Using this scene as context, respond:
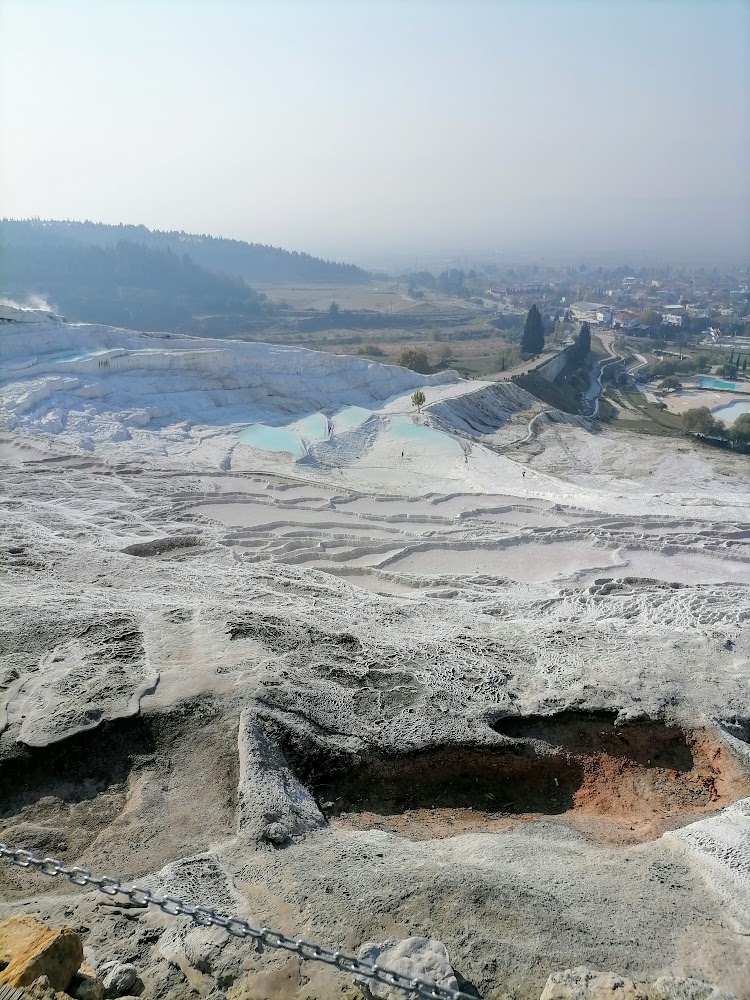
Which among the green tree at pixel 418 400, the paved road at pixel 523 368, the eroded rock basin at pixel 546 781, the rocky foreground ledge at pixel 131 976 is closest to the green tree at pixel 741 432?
the paved road at pixel 523 368

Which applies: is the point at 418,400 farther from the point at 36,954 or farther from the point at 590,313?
the point at 590,313

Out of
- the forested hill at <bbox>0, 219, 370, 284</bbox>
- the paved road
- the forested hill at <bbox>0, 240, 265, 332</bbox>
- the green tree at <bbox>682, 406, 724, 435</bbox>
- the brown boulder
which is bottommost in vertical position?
the green tree at <bbox>682, 406, 724, 435</bbox>

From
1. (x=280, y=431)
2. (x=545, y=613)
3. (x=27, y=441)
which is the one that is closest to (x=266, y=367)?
(x=280, y=431)

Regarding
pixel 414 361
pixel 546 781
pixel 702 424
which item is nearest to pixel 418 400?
pixel 414 361

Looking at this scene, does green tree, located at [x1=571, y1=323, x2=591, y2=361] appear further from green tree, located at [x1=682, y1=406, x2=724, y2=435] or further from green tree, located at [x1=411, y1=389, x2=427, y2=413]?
green tree, located at [x1=411, y1=389, x2=427, y2=413]

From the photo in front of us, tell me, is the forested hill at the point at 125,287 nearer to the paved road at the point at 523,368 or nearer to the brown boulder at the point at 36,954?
the paved road at the point at 523,368

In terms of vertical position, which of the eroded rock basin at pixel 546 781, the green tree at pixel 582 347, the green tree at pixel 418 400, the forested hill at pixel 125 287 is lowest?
the eroded rock basin at pixel 546 781

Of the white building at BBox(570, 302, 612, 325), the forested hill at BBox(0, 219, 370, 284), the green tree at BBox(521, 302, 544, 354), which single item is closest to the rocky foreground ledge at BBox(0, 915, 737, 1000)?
the green tree at BBox(521, 302, 544, 354)
